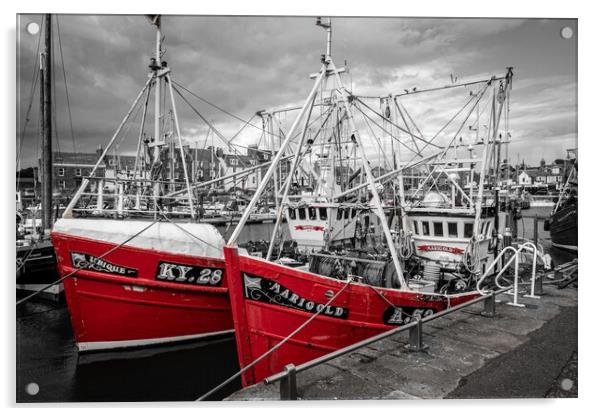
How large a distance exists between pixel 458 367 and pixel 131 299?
5572 mm

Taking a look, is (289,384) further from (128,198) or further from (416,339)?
(128,198)

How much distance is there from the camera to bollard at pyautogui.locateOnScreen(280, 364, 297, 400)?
11.7 ft

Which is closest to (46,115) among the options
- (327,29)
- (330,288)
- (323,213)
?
(327,29)

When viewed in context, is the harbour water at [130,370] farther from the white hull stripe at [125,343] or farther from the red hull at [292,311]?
the red hull at [292,311]

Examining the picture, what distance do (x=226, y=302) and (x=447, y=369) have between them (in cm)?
499

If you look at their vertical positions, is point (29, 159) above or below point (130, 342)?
above

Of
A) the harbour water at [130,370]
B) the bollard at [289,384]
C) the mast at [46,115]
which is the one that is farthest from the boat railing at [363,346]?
the mast at [46,115]

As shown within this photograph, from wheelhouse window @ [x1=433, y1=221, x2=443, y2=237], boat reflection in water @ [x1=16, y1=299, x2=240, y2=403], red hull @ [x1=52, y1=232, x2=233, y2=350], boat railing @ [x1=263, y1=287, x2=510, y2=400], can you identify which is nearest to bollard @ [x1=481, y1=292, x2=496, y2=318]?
boat railing @ [x1=263, y1=287, x2=510, y2=400]

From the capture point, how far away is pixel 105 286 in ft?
23.8

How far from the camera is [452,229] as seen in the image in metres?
9.03

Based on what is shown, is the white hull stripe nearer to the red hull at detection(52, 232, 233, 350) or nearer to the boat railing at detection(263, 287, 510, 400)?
the red hull at detection(52, 232, 233, 350)

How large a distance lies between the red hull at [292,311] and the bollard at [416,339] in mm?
1148
